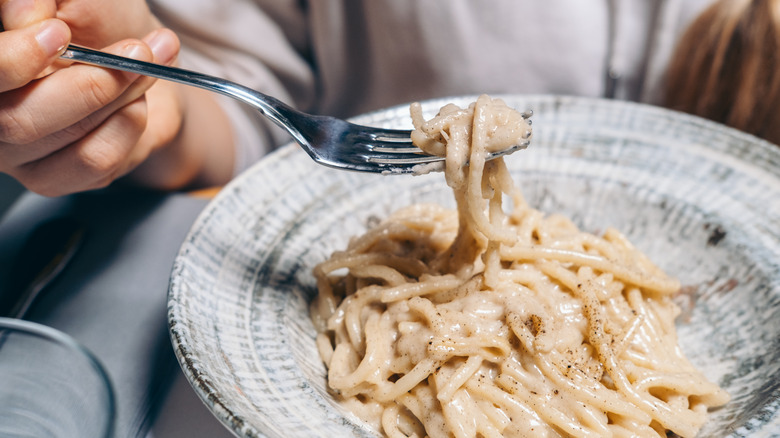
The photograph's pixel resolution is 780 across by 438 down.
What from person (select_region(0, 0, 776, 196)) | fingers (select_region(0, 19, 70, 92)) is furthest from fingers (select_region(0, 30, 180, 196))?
person (select_region(0, 0, 776, 196))

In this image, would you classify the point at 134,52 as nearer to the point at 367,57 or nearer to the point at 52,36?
the point at 52,36

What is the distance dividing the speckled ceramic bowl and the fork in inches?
18.4

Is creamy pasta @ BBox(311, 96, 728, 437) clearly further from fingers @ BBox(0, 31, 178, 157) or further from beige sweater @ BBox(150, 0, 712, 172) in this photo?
beige sweater @ BBox(150, 0, 712, 172)

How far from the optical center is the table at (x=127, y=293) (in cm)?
177

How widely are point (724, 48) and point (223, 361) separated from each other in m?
2.74

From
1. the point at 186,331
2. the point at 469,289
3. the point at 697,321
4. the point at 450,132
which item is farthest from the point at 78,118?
the point at 697,321

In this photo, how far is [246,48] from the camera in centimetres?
333

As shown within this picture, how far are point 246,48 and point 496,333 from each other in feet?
7.63

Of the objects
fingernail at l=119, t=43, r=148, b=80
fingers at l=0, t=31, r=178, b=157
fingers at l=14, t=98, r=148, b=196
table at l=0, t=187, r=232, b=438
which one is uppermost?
fingernail at l=119, t=43, r=148, b=80

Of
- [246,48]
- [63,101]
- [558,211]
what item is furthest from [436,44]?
[63,101]

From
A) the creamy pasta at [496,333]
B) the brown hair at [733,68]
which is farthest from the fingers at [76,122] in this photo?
the brown hair at [733,68]

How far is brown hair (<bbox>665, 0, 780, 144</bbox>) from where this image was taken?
2.82m

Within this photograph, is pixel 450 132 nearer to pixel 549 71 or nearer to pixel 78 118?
pixel 78 118

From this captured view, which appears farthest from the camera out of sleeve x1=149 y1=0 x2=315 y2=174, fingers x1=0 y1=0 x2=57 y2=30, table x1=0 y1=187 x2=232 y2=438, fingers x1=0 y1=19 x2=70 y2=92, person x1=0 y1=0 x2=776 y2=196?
sleeve x1=149 y1=0 x2=315 y2=174
